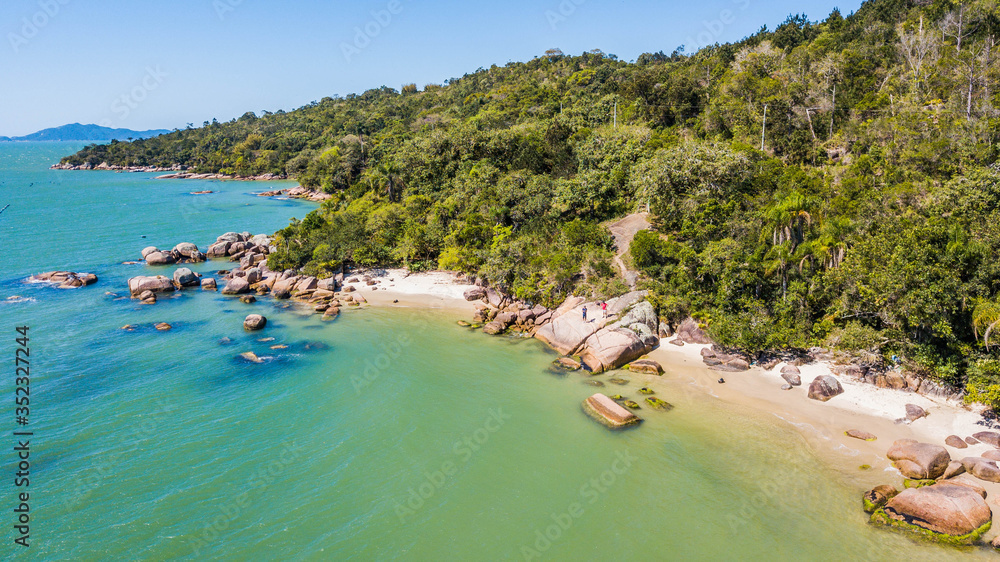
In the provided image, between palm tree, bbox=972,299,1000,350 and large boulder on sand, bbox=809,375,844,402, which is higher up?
palm tree, bbox=972,299,1000,350

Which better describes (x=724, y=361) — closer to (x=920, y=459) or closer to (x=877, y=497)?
(x=920, y=459)

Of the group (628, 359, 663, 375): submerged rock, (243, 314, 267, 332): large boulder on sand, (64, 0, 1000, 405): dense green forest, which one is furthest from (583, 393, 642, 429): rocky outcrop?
(243, 314, 267, 332): large boulder on sand

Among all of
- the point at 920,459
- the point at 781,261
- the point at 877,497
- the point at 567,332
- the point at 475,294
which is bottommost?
the point at 877,497

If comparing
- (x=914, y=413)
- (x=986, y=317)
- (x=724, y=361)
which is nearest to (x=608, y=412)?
(x=724, y=361)

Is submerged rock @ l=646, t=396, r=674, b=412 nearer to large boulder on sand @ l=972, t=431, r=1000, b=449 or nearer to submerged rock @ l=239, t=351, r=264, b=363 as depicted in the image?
large boulder on sand @ l=972, t=431, r=1000, b=449

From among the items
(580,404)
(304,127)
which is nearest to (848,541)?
(580,404)
